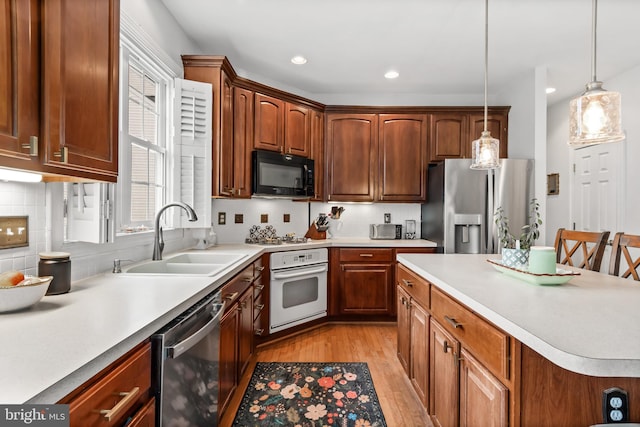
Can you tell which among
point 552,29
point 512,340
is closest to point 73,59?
point 512,340

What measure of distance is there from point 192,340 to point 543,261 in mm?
1455

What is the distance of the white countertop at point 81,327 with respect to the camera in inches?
26.4

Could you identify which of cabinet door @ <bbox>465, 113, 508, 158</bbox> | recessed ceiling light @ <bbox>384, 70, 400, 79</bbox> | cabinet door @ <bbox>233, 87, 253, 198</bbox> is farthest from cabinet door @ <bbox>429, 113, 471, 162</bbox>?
cabinet door @ <bbox>233, 87, 253, 198</bbox>

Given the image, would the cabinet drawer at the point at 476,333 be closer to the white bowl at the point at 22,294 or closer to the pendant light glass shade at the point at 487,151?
the pendant light glass shade at the point at 487,151

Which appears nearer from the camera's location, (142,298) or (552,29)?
(142,298)

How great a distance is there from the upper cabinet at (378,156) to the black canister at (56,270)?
9.17 feet

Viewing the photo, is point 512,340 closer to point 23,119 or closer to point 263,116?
point 23,119

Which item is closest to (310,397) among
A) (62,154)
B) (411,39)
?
(62,154)

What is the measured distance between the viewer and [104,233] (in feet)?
5.06

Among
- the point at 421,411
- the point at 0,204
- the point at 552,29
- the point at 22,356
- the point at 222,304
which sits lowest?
the point at 421,411

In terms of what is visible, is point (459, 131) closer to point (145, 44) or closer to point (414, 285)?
point (414, 285)

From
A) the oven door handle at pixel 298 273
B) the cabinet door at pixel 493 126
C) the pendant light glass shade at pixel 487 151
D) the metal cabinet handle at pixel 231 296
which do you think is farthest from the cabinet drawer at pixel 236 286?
the cabinet door at pixel 493 126

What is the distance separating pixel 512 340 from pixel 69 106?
1.58m

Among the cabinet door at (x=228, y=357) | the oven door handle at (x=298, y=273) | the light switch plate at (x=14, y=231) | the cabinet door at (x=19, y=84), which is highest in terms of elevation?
the cabinet door at (x=19, y=84)
